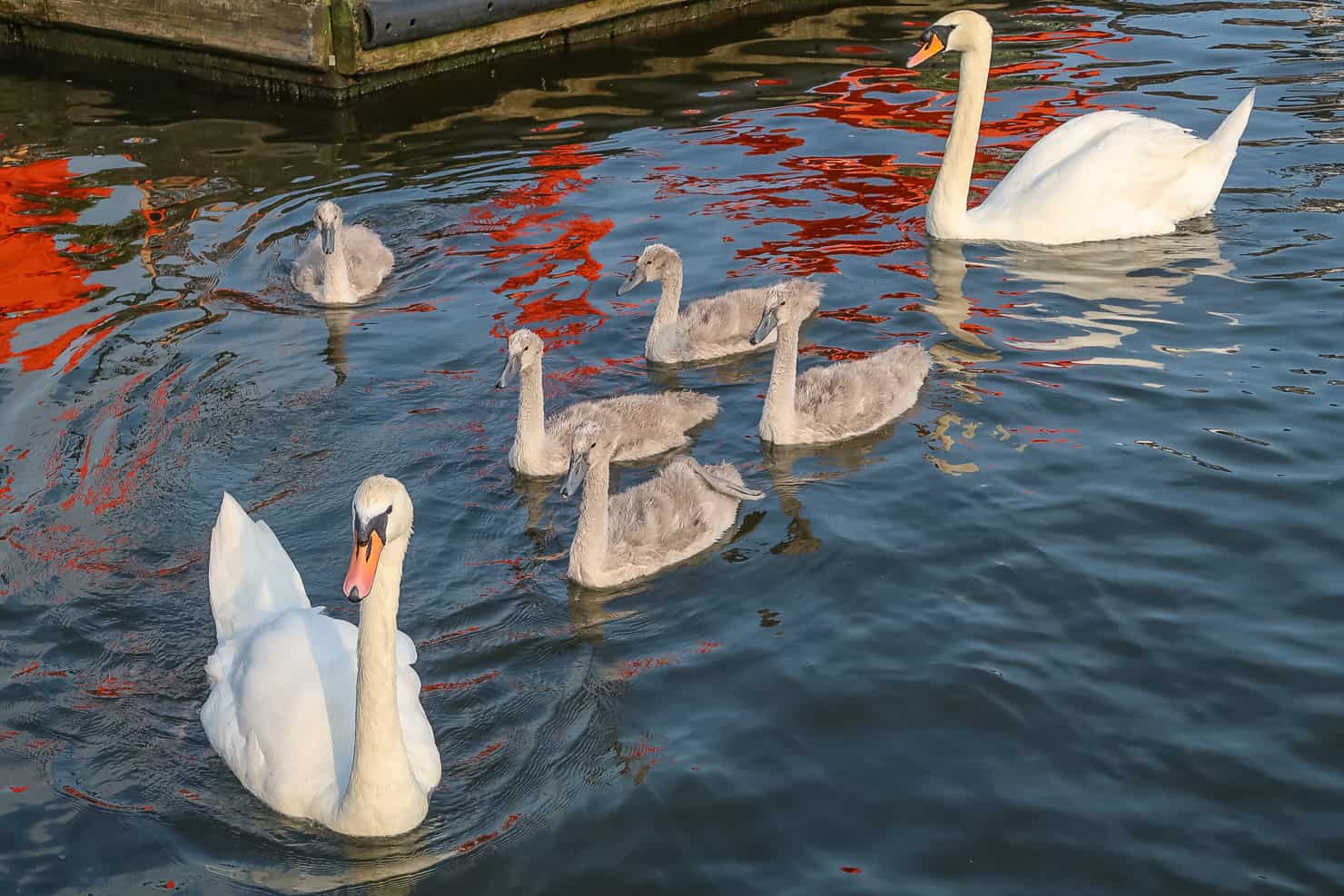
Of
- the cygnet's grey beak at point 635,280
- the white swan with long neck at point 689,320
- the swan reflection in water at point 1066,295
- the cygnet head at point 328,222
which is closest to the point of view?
the swan reflection in water at point 1066,295

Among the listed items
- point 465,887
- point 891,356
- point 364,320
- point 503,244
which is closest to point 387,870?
point 465,887

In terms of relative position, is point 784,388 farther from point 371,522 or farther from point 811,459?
point 371,522

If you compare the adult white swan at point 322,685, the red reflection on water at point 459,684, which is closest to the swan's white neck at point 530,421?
the adult white swan at point 322,685

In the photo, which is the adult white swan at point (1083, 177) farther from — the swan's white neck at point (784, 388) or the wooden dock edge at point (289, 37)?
the wooden dock edge at point (289, 37)

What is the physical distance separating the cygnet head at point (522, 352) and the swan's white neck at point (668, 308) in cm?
151

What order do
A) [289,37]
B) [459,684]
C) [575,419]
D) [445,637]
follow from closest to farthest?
[459,684] < [445,637] < [575,419] < [289,37]

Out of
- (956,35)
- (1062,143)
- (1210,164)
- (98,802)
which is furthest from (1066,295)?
(98,802)

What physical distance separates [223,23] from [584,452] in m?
10.2

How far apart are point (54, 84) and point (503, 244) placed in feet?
24.0

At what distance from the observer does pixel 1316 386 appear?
870 cm

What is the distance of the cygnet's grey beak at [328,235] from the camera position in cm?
1041

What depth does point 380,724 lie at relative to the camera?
529 centimetres

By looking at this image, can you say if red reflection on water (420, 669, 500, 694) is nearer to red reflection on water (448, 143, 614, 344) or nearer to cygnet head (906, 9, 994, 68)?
red reflection on water (448, 143, 614, 344)

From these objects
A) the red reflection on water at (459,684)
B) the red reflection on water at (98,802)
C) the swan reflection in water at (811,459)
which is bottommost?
the red reflection on water at (98,802)
